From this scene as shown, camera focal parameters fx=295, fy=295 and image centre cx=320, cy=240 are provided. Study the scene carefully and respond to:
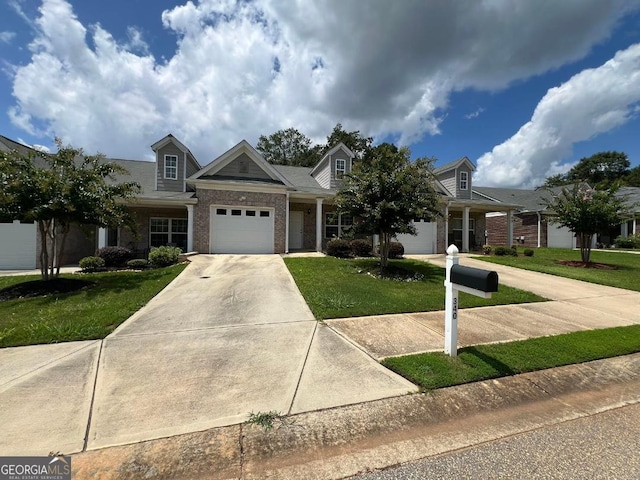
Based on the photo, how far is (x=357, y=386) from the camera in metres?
3.29

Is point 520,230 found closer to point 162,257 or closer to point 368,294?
point 368,294

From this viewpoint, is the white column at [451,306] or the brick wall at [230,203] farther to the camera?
the brick wall at [230,203]

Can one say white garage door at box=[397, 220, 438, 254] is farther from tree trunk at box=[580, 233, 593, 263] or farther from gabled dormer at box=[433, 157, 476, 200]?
tree trunk at box=[580, 233, 593, 263]

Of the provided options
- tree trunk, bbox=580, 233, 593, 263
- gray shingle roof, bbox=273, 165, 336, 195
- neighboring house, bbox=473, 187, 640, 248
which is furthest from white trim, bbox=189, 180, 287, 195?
neighboring house, bbox=473, 187, 640, 248

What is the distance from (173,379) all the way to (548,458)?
12.0 ft

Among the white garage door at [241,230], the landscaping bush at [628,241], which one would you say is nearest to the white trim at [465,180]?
the white garage door at [241,230]

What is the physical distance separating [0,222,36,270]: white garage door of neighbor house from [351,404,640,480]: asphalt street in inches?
640

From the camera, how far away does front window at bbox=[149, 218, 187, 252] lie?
15836mm

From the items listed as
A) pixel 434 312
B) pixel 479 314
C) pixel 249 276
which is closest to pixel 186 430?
pixel 434 312

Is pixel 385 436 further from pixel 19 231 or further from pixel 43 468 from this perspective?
pixel 19 231

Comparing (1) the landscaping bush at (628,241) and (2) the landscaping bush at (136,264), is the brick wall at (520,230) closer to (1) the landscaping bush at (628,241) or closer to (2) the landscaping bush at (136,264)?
(1) the landscaping bush at (628,241)

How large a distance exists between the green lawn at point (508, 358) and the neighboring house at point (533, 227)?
19708 mm

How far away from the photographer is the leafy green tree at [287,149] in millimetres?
36531

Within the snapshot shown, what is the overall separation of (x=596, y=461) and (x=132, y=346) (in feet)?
17.4
